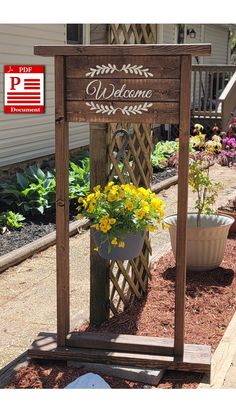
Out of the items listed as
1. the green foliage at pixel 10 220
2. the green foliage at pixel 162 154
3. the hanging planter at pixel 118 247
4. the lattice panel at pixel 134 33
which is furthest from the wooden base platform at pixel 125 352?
the green foliage at pixel 162 154

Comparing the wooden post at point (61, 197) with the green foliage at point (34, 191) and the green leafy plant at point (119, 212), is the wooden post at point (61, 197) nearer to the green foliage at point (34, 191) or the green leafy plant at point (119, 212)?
the green leafy plant at point (119, 212)

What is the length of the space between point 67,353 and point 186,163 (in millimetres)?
1331

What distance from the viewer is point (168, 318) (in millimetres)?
4434

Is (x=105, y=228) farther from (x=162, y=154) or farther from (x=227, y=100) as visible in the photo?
(x=227, y=100)

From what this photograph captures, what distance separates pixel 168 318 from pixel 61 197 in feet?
4.31

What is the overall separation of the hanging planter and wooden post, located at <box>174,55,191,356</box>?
0.34m

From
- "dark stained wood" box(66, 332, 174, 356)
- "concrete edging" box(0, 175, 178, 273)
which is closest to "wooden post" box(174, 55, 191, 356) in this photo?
"dark stained wood" box(66, 332, 174, 356)

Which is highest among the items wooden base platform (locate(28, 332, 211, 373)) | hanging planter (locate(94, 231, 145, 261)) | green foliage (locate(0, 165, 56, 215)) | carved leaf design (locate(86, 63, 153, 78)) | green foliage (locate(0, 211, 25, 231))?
carved leaf design (locate(86, 63, 153, 78))

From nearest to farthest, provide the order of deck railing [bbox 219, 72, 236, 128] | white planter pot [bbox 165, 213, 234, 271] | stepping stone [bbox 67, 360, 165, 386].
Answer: stepping stone [bbox 67, 360, 165, 386] → white planter pot [bbox 165, 213, 234, 271] → deck railing [bbox 219, 72, 236, 128]

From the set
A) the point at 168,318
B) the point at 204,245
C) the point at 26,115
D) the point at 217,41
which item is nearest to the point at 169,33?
the point at 217,41

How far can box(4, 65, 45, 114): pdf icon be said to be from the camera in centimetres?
853

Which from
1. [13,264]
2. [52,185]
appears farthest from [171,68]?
[52,185]

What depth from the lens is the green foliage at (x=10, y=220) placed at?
6850 mm

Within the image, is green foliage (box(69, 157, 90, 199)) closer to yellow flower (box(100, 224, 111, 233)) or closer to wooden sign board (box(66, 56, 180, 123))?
yellow flower (box(100, 224, 111, 233))
